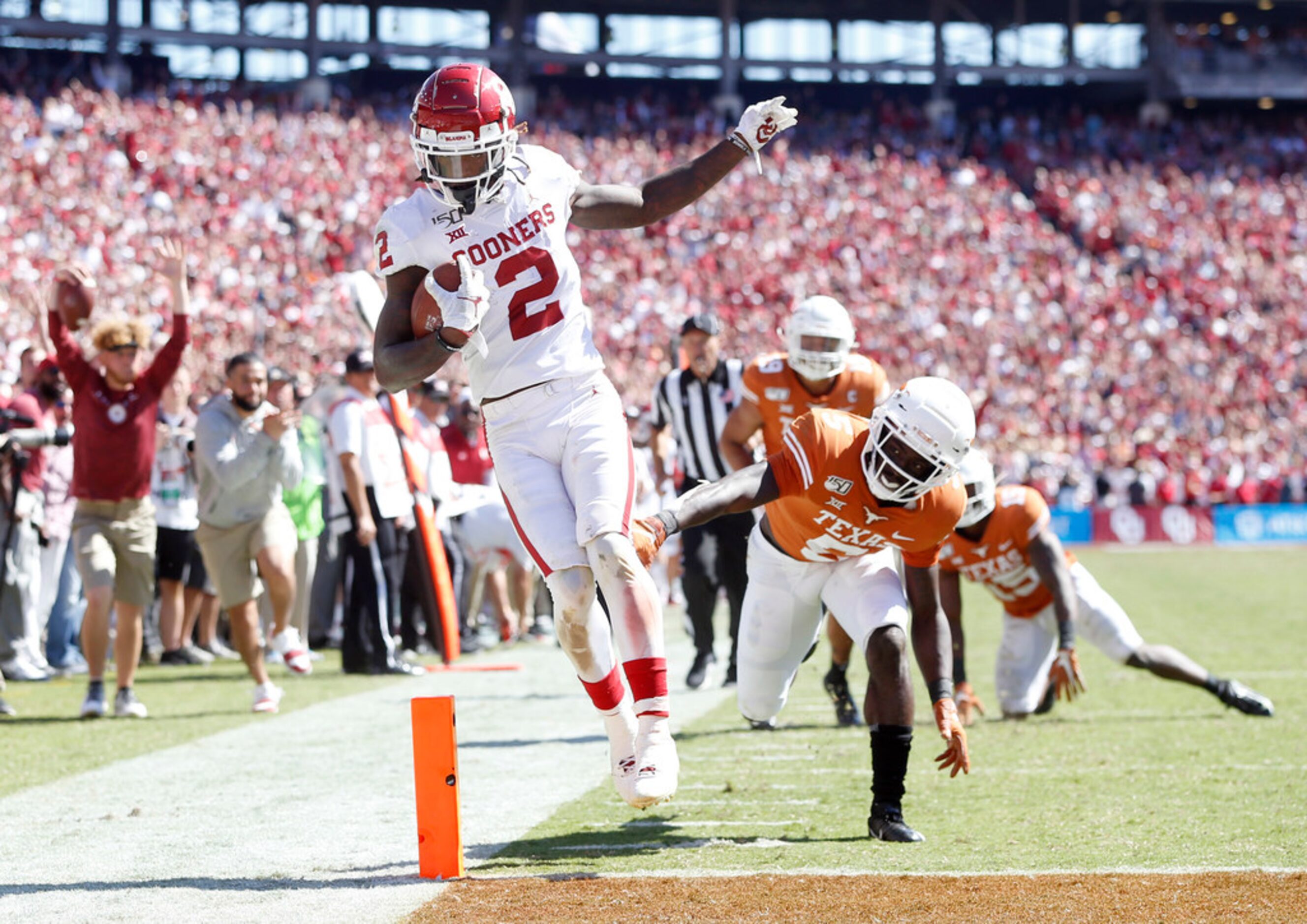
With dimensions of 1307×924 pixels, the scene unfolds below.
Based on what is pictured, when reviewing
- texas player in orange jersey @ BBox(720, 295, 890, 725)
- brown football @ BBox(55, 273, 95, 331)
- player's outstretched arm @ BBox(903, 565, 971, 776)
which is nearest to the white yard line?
texas player in orange jersey @ BBox(720, 295, 890, 725)

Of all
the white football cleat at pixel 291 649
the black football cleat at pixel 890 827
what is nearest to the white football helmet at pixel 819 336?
the black football cleat at pixel 890 827

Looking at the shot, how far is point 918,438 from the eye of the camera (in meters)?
4.50

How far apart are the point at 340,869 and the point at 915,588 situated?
1993mm

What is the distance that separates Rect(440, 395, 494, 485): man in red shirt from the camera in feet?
39.9

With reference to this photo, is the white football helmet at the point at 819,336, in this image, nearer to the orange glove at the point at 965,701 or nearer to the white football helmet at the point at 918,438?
the orange glove at the point at 965,701

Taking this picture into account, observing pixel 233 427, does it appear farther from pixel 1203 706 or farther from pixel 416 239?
pixel 1203 706

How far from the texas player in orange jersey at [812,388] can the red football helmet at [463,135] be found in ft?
8.90

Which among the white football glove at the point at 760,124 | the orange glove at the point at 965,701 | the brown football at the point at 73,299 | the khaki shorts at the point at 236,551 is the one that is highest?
the white football glove at the point at 760,124

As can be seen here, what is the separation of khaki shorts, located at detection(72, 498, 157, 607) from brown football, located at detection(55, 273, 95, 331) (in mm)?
899

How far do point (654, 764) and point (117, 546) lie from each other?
13.4 ft

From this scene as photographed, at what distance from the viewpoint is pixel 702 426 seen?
8398mm

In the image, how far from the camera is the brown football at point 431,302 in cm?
416

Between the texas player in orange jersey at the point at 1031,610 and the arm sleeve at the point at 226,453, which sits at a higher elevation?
the arm sleeve at the point at 226,453

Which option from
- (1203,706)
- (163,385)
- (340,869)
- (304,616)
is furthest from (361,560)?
(340,869)
